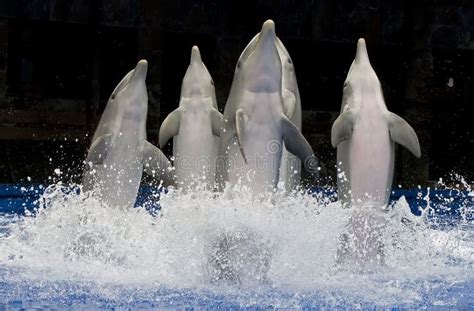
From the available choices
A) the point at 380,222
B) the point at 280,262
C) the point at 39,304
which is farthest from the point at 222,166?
the point at 39,304

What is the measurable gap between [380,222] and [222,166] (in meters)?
1.05

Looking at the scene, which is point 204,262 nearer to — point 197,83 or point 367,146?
point 367,146

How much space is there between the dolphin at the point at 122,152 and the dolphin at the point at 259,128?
0.94 metres

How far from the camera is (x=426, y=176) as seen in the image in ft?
41.5

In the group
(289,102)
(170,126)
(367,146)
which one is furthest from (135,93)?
(367,146)

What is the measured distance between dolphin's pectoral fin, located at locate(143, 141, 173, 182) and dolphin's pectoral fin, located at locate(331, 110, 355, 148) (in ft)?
3.77

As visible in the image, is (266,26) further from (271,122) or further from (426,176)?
(426,176)

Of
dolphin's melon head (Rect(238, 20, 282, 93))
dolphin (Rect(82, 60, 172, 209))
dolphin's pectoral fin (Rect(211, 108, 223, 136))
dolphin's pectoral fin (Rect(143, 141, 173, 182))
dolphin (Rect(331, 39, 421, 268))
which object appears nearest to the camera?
dolphin's melon head (Rect(238, 20, 282, 93))

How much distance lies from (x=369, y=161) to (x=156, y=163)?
4.44 ft


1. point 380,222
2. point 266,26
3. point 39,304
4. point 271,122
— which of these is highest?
point 266,26

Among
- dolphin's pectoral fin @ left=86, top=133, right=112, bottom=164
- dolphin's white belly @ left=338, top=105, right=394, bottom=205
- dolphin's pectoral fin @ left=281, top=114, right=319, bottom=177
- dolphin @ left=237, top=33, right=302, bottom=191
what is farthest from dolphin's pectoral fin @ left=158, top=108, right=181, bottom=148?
dolphin's pectoral fin @ left=281, top=114, right=319, bottom=177

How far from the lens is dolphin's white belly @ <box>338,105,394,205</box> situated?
5430 millimetres

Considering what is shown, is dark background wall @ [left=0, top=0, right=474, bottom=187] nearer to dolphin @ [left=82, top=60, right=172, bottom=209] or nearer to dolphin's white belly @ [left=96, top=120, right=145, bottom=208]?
dolphin @ [left=82, top=60, right=172, bottom=209]

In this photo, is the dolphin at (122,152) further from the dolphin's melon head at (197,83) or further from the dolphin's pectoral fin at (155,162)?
the dolphin's melon head at (197,83)
